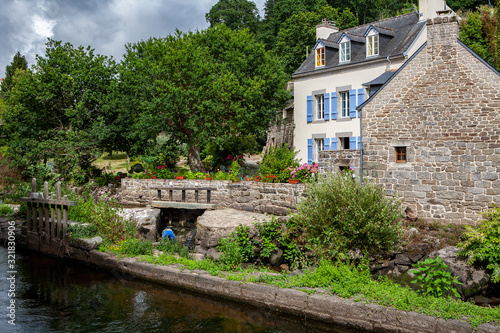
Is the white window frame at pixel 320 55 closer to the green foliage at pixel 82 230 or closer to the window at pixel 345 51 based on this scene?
the window at pixel 345 51

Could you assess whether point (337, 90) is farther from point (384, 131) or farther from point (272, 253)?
point (272, 253)

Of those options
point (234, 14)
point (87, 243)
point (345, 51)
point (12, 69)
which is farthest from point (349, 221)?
point (12, 69)

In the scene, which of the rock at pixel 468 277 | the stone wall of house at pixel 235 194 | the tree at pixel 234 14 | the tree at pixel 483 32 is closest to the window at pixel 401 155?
the stone wall of house at pixel 235 194

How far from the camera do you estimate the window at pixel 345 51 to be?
2323cm

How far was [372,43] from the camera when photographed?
22.4m

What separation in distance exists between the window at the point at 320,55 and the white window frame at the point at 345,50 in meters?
1.21

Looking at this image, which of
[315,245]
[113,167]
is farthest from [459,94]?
[113,167]

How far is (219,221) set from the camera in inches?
532

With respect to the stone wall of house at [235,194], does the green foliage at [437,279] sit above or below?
below

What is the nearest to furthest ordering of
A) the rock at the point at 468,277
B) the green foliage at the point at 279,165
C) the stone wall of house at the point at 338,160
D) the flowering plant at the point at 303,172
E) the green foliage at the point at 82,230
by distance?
1. the rock at the point at 468,277
2. the green foliage at the point at 82,230
3. the stone wall of house at the point at 338,160
4. the flowering plant at the point at 303,172
5. the green foliage at the point at 279,165

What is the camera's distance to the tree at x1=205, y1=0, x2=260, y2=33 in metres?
46.8

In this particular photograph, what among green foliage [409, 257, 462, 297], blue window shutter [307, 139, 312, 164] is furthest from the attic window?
green foliage [409, 257, 462, 297]

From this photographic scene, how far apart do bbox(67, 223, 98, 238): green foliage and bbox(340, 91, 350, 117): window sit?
48.6ft

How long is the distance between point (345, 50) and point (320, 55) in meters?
1.63
